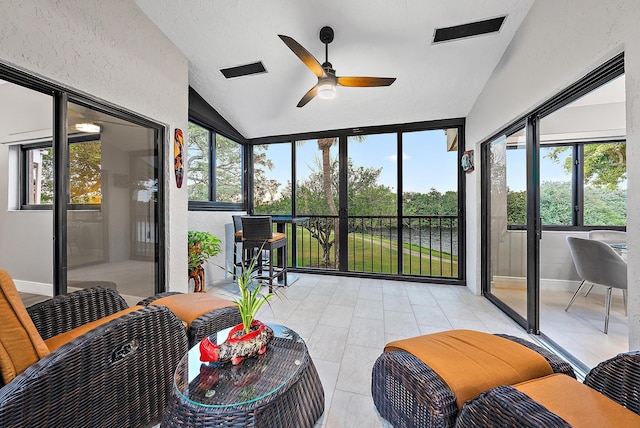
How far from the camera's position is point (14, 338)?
961 millimetres

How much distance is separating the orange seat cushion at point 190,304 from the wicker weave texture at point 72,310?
267 mm

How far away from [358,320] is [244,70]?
3.26m

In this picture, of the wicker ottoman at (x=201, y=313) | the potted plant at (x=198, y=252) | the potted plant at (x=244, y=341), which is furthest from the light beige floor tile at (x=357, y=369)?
the potted plant at (x=198, y=252)

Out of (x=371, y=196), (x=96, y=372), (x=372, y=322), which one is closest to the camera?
(x=96, y=372)

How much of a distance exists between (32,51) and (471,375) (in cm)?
314

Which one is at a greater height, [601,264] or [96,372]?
[601,264]

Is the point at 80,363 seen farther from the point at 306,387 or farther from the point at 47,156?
the point at 47,156

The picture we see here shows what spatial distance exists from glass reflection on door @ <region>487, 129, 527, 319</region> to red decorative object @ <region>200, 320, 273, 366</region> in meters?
2.69

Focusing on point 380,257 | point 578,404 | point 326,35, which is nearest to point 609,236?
point 380,257

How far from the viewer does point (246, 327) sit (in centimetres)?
126

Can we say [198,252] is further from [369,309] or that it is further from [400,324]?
[400,324]

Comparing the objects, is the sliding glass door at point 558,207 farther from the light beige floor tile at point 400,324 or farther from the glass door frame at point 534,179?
the light beige floor tile at point 400,324

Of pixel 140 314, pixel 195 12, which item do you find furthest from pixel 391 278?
pixel 195 12

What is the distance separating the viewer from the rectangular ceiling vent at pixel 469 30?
2.31m
